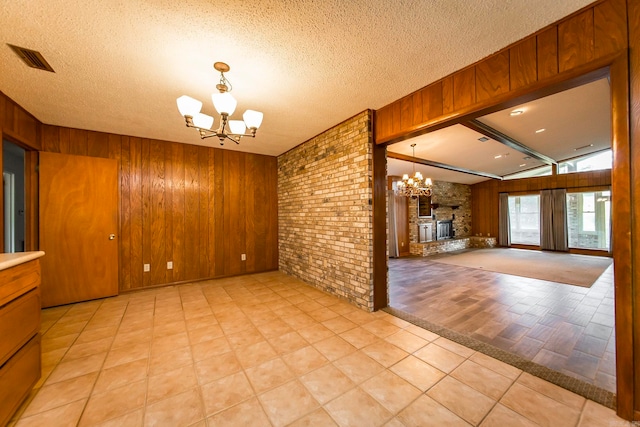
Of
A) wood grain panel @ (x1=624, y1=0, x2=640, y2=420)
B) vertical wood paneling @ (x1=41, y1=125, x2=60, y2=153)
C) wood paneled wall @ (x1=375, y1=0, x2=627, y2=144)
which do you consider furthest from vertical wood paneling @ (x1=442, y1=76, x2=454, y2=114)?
vertical wood paneling @ (x1=41, y1=125, x2=60, y2=153)

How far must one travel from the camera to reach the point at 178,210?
13.6 ft

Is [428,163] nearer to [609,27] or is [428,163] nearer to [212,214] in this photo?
[609,27]

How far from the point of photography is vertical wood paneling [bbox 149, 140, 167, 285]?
3.96m

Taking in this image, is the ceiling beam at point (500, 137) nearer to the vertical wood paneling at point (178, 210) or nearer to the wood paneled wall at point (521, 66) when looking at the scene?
the wood paneled wall at point (521, 66)

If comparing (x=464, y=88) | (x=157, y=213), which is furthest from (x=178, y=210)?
(x=464, y=88)

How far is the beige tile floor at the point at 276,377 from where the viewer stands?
1401 millimetres

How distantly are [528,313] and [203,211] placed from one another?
17.0 feet

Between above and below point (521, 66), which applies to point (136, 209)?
below

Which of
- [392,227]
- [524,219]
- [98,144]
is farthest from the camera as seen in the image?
[524,219]

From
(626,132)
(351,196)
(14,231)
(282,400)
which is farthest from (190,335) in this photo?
(14,231)

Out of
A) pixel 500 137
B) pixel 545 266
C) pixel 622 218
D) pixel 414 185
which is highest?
pixel 500 137

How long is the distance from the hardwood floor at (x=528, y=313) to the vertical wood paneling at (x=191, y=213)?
3.50 meters

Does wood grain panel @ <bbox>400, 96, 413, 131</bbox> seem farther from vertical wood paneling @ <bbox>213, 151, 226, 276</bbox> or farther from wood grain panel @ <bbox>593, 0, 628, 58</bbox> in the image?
vertical wood paneling @ <bbox>213, 151, 226, 276</bbox>

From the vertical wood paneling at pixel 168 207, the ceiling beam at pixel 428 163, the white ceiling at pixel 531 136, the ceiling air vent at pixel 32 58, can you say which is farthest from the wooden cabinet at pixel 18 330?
the ceiling beam at pixel 428 163
